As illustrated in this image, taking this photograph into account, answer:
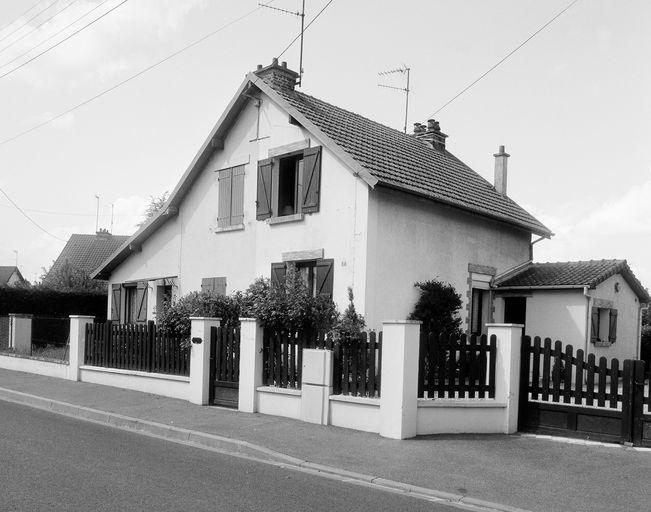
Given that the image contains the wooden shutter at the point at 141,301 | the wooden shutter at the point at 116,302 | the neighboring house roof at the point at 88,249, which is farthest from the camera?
the neighboring house roof at the point at 88,249

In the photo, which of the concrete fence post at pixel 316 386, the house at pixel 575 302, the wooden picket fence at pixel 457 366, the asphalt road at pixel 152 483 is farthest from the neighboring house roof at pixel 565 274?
the asphalt road at pixel 152 483

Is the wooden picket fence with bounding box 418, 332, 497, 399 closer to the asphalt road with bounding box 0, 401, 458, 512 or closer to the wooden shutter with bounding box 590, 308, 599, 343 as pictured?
the asphalt road with bounding box 0, 401, 458, 512

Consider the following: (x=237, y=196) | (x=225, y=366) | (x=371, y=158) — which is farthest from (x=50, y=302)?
(x=371, y=158)

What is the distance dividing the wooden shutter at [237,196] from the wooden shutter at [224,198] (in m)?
0.17

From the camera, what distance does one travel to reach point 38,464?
767 cm

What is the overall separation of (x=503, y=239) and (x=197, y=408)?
9318 millimetres

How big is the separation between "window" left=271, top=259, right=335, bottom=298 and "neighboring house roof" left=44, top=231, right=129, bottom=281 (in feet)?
108

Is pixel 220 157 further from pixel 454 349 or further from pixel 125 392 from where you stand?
pixel 454 349

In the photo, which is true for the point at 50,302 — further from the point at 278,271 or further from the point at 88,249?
the point at 88,249

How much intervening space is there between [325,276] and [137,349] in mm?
4382

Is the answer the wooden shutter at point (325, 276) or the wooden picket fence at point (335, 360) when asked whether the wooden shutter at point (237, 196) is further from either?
the wooden picket fence at point (335, 360)

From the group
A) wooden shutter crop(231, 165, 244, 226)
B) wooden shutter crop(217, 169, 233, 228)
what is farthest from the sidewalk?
wooden shutter crop(217, 169, 233, 228)

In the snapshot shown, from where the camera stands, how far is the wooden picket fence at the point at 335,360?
1052cm

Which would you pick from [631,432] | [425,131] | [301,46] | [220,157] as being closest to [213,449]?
[631,432]
